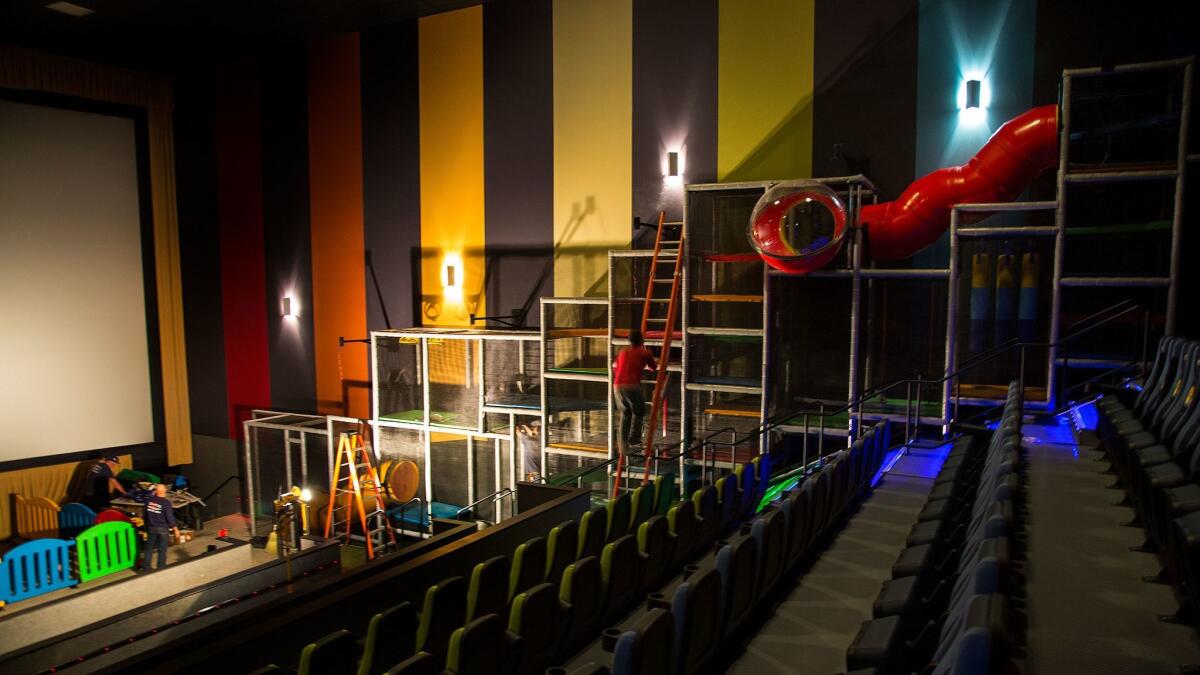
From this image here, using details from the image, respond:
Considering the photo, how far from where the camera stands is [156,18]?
10656mm

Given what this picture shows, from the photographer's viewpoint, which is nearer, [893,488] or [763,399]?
[893,488]

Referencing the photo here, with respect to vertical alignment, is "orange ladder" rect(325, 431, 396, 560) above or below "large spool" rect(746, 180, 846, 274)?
below

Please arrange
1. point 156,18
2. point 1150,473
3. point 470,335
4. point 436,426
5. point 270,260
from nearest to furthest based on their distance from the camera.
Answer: point 1150,473
point 470,335
point 436,426
point 156,18
point 270,260

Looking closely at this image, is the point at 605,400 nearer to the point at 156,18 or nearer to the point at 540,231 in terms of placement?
the point at 540,231

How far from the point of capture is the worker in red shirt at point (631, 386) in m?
7.62

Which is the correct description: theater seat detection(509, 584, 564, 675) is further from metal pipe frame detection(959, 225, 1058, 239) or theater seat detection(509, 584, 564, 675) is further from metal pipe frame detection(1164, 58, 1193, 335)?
metal pipe frame detection(1164, 58, 1193, 335)

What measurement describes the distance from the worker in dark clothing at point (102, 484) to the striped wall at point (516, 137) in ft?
6.15

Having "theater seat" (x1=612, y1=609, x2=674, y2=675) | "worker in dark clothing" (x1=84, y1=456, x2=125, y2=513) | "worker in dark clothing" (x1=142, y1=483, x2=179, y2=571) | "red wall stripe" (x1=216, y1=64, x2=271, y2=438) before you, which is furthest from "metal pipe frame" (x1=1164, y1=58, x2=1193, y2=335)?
"worker in dark clothing" (x1=84, y1=456, x2=125, y2=513)

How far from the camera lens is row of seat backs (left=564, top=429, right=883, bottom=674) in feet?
9.59

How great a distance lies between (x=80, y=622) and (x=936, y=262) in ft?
33.5

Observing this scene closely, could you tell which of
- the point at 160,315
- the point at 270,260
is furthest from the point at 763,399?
the point at 160,315

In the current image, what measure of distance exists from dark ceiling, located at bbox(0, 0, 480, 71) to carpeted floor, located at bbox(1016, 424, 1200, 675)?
9.38 m

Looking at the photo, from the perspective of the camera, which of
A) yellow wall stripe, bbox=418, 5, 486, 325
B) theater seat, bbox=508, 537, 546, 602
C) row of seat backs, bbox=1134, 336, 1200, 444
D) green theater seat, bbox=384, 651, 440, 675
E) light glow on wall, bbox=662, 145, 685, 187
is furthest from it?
yellow wall stripe, bbox=418, 5, 486, 325

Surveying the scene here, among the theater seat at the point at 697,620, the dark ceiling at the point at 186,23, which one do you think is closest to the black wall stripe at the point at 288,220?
the dark ceiling at the point at 186,23
